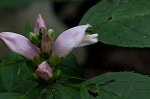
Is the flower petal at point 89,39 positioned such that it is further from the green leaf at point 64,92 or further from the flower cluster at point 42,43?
the green leaf at point 64,92

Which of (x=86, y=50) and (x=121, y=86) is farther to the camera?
(x=86, y=50)

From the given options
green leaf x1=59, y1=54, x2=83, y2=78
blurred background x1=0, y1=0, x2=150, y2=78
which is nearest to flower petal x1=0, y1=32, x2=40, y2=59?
green leaf x1=59, y1=54, x2=83, y2=78

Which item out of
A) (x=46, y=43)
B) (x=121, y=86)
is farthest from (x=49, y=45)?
(x=121, y=86)

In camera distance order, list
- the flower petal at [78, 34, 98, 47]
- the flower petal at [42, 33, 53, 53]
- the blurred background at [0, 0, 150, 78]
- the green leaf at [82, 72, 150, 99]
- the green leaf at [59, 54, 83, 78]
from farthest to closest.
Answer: the blurred background at [0, 0, 150, 78] < the green leaf at [59, 54, 83, 78] < the flower petal at [78, 34, 98, 47] < the flower petal at [42, 33, 53, 53] < the green leaf at [82, 72, 150, 99]

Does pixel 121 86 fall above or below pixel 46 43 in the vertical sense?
below

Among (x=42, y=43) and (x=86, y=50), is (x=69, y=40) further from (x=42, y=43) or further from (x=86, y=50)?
(x=86, y=50)

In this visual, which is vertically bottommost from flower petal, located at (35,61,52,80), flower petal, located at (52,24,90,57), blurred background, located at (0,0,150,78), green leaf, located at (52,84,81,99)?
green leaf, located at (52,84,81,99)

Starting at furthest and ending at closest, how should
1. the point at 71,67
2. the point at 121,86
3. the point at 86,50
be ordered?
the point at 86,50, the point at 71,67, the point at 121,86

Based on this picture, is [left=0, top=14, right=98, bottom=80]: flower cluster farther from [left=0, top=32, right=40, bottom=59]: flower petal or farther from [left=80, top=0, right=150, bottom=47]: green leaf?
[left=80, top=0, right=150, bottom=47]: green leaf

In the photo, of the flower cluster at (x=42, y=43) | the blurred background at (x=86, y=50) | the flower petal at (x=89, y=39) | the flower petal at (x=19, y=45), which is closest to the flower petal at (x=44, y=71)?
the flower cluster at (x=42, y=43)
